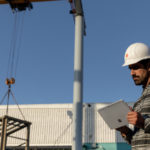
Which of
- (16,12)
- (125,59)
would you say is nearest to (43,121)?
(16,12)

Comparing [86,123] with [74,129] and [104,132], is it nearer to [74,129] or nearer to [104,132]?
[104,132]

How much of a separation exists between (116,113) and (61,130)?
69.3ft

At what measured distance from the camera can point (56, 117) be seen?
23.6 meters

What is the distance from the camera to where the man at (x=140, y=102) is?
2064mm

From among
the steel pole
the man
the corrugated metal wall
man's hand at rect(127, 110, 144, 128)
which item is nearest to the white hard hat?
the man

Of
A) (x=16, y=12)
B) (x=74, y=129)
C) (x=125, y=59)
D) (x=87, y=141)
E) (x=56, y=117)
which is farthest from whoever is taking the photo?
(x=56, y=117)

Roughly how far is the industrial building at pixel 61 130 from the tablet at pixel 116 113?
20.0 metres

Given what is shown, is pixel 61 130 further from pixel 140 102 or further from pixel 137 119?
pixel 137 119

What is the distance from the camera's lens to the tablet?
91.7 inches

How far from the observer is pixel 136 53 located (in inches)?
95.5

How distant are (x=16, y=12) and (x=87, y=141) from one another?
11.4 metres

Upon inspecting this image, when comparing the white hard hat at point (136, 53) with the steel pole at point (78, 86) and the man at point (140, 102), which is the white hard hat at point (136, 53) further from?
the steel pole at point (78, 86)

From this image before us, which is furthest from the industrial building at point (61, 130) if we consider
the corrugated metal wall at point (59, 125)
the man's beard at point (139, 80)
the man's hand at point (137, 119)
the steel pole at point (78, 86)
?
the man's hand at point (137, 119)

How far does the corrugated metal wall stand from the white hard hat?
2026 cm
